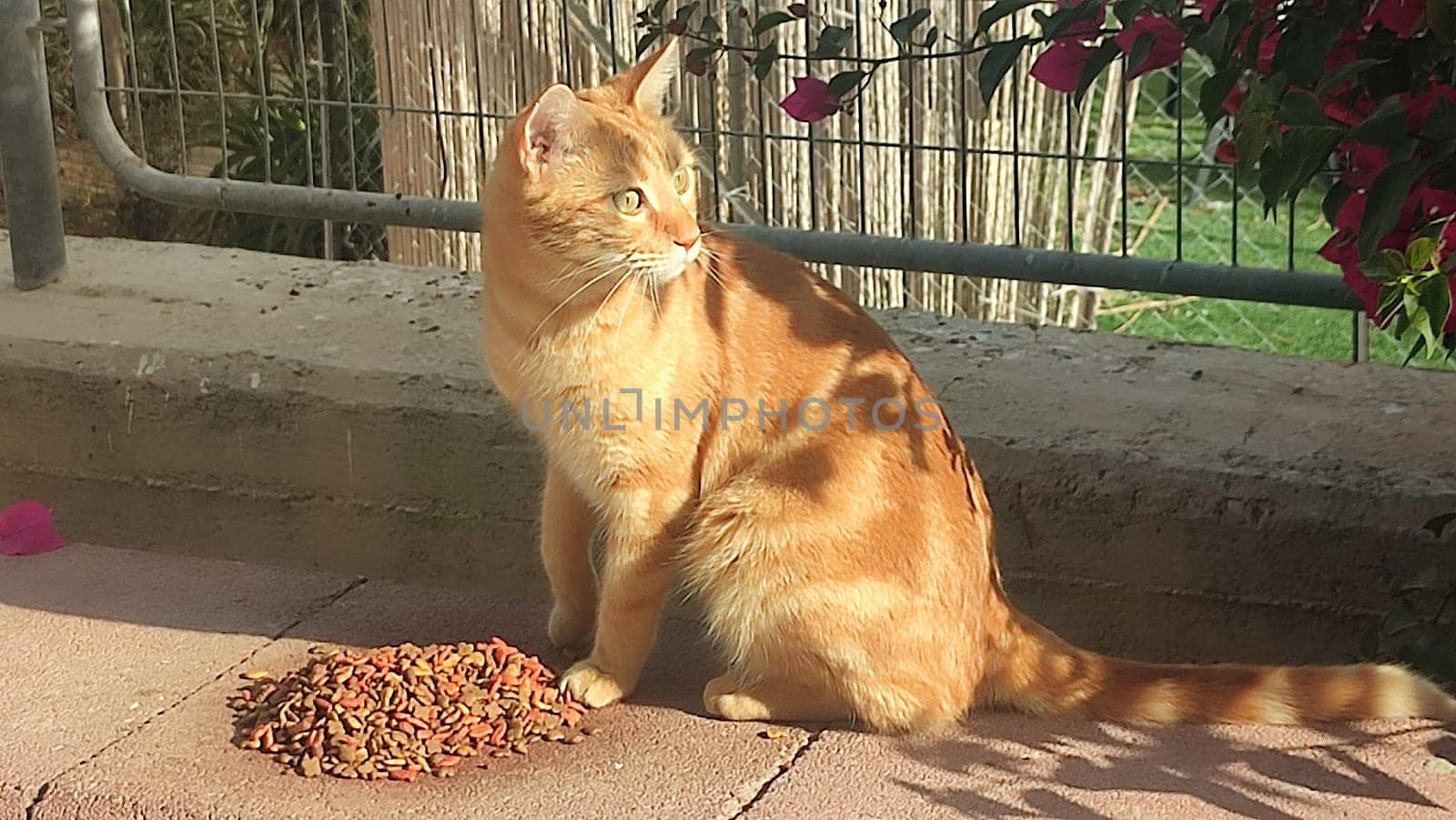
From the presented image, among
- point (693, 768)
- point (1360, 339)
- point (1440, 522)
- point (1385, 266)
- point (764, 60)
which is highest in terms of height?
point (764, 60)

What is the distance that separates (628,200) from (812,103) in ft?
1.24

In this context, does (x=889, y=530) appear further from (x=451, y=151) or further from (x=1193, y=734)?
(x=451, y=151)

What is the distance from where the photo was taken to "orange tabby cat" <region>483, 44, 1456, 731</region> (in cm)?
269

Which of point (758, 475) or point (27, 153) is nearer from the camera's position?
point (758, 475)

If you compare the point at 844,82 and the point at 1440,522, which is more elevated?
the point at 844,82

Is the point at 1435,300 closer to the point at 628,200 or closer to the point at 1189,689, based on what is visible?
the point at 1189,689

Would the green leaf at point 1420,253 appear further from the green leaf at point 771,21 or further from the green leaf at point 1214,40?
the green leaf at point 771,21

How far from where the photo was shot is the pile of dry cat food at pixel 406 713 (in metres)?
2.74

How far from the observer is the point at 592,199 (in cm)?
267

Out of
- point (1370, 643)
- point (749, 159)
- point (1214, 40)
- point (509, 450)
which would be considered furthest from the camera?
point (749, 159)

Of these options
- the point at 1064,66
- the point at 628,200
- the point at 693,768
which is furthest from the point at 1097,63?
the point at 693,768

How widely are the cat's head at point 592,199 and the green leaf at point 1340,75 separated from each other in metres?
0.93

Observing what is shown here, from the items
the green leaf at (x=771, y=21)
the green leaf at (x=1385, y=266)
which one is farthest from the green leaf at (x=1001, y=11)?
the green leaf at (x=1385, y=266)

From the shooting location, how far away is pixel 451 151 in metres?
4.79
